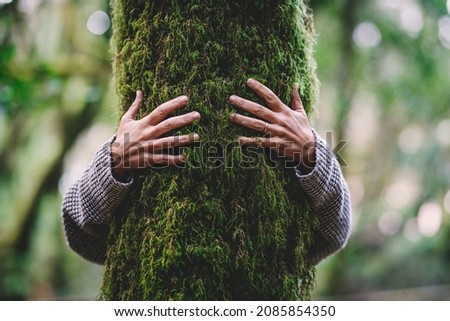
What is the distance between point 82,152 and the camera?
828 cm

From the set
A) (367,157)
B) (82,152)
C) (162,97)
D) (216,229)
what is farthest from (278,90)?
(367,157)

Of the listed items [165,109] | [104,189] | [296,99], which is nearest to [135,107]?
[165,109]

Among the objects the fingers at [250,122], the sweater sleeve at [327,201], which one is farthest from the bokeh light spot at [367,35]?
the fingers at [250,122]

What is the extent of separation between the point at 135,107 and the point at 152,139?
6.0 inches

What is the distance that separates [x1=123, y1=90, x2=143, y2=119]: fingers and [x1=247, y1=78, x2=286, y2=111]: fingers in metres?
0.38

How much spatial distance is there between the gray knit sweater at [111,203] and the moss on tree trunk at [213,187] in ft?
0.20

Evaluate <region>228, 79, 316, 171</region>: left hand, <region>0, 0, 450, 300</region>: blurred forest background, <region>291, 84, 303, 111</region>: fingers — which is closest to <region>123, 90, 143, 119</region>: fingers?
<region>228, 79, 316, 171</region>: left hand

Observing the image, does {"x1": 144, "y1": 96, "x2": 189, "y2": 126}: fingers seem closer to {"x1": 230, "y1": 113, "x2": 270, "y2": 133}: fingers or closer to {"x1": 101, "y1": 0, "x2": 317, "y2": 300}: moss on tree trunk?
{"x1": 101, "y1": 0, "x2": 317, "y2": 300}: moss on tree trunk

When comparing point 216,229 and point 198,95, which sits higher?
point 198,95

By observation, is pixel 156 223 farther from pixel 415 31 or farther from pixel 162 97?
pixel 415 31

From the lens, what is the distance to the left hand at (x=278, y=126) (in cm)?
154

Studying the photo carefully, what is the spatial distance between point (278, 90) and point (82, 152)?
23.6 ft

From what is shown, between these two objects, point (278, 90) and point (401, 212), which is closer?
point (278, 90)

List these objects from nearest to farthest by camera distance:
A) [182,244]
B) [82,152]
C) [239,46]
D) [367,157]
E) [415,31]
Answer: [182,244] < [239,46] < [415,31] < [82,152] < [367,157]
